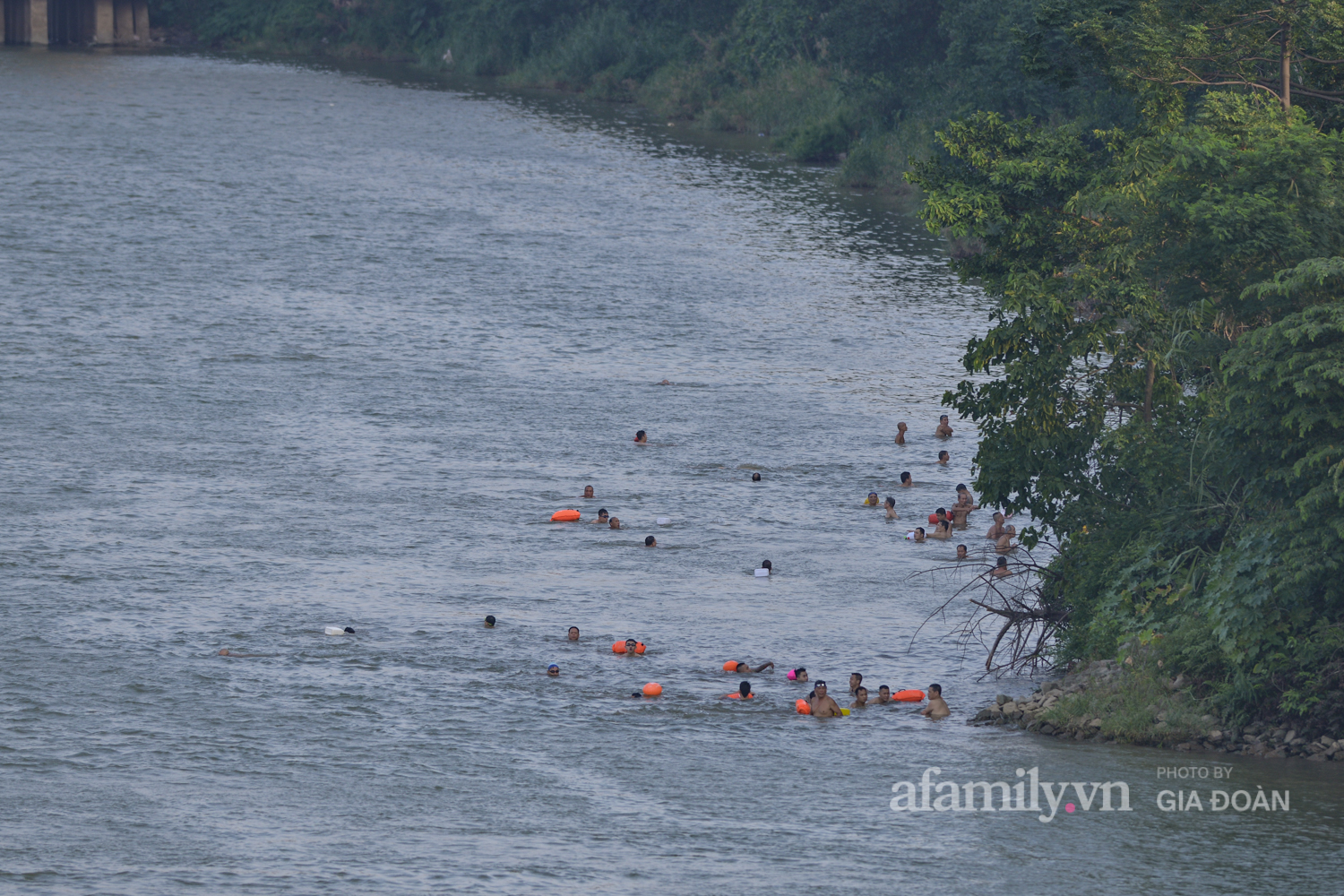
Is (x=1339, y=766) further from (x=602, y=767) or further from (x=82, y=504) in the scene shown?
(x=82, y=504)

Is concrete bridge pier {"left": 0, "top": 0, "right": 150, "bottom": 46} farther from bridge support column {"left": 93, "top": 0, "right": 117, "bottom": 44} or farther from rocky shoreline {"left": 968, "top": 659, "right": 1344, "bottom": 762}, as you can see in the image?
rocky shoreline {"left": 968, "top": 659, "right": 1344, "bottom": 762}

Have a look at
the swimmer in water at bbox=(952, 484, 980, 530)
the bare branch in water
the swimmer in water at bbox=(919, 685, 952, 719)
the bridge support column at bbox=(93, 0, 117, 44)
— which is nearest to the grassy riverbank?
the bridge support column at bbox=(93, 0, 117, 44)

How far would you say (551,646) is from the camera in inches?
1325

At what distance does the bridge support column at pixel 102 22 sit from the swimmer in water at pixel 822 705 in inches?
4789

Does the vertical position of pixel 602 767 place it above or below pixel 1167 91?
below

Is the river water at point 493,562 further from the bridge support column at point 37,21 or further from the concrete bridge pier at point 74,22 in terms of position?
the concrete bridge pier at point 74,22

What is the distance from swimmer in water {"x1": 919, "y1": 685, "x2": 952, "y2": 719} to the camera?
99.1ft

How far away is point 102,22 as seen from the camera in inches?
5389

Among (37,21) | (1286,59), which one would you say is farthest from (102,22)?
(1286,59)

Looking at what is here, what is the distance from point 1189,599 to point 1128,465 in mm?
2827

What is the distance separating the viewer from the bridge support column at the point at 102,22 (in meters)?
137

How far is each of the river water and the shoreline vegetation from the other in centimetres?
146

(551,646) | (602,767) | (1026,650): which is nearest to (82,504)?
(551,646)

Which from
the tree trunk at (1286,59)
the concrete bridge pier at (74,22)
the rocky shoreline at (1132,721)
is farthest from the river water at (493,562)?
the concrete bridge pier at (74,22)
